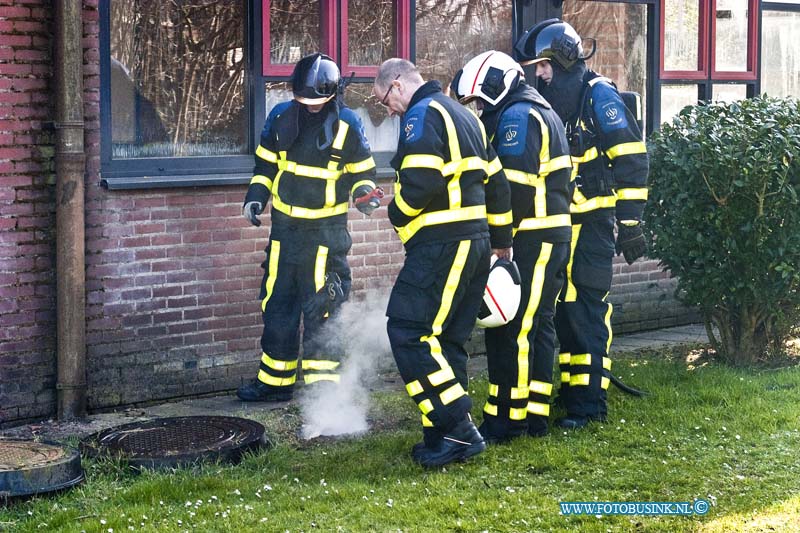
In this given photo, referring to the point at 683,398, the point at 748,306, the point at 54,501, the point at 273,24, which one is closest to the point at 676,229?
the point at 748,306

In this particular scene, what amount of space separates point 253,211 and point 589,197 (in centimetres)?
215

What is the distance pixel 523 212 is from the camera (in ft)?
24.2

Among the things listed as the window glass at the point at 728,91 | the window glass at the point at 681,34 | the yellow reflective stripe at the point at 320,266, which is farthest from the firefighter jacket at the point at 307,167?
the window glass at the point at 728,91

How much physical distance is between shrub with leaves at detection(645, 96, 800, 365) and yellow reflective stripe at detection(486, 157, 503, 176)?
2892 mm

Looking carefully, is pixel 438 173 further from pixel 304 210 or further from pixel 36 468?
pixel 36 468

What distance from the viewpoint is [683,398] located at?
8.47 meters

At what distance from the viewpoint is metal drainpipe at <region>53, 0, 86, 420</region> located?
7.78 metres

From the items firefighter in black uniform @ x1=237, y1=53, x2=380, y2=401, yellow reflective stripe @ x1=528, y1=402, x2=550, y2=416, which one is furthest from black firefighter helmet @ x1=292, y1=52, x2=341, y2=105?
yellow reflective stripe @ x1=528, y1=402, x2=550, y2=416

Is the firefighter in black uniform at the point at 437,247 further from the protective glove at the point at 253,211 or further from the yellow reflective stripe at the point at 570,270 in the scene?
the protective glove at the point at 253,211

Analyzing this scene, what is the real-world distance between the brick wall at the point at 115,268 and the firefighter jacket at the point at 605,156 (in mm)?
2159

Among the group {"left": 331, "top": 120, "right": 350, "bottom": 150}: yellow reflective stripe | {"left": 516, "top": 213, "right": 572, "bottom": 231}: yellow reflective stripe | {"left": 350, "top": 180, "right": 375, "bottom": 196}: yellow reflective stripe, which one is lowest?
{"left": 516, "top": 213, "right": 572, "bottom": 231}: yellow reflective stripe

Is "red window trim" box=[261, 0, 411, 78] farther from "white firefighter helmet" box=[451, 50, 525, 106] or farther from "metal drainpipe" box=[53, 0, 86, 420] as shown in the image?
"white firefighter helmet" box=[451, 50, 525, 106]

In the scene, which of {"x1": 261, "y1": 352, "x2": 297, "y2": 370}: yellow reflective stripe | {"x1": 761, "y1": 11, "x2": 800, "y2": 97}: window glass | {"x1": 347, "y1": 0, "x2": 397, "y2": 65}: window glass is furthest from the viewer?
{"x1": 761, "y1": 11, "x2": 800, "y2": 97}: window glass

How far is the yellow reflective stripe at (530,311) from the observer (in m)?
7.41
